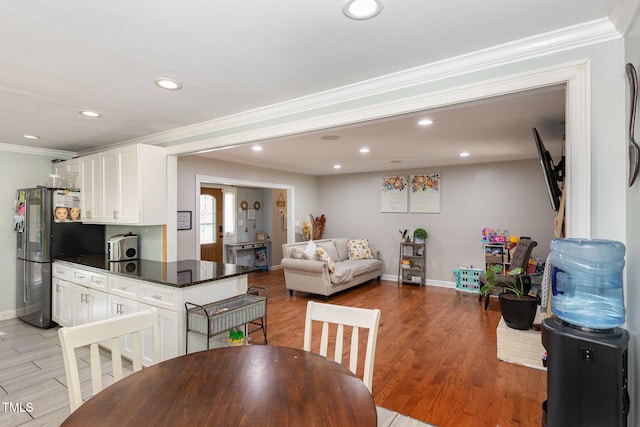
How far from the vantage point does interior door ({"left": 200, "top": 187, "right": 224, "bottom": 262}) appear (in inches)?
285

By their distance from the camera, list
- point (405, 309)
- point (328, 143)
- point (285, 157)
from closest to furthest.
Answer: point (328, 143) → point (405, 309) → point (285, 157)

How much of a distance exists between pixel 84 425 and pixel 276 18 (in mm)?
1661

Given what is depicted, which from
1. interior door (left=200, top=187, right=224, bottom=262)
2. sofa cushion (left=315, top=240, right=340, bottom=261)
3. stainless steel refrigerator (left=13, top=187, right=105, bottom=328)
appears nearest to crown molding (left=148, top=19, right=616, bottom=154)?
stainless steel refrigerator (left=13, top=187, right=105, bottom=328)

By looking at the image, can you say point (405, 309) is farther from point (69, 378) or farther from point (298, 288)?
point (69, 378)

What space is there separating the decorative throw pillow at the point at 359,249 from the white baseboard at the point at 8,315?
17.0 ft

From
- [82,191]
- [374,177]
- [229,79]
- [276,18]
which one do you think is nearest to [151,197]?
[82,191]

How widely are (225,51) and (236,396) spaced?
1634 millimetres

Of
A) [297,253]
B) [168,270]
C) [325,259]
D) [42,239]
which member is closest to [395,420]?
[168,270]

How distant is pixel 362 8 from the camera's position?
54.4 inches

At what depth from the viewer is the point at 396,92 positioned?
6.80ft

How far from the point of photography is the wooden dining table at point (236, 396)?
1.04 metres

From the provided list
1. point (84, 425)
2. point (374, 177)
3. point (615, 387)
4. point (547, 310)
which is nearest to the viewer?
point (84, 425)

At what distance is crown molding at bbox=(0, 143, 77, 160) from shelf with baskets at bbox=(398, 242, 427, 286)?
5.64 metres

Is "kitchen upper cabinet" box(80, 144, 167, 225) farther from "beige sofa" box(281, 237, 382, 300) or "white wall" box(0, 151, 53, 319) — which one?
"beige sofa" box(281, 237, 382, 300)
